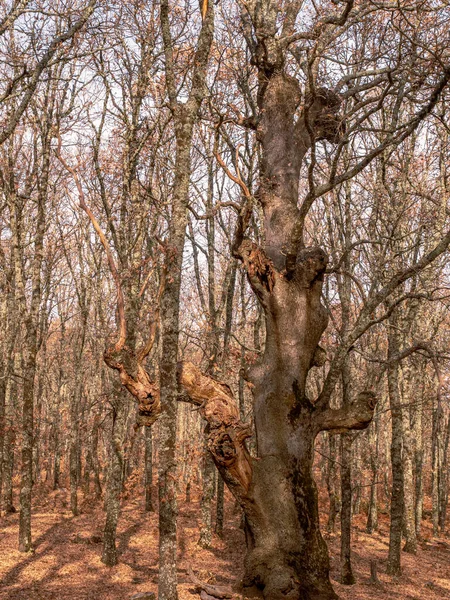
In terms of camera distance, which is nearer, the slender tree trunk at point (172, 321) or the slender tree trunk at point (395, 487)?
the slender tree trunk at point (172, 321)

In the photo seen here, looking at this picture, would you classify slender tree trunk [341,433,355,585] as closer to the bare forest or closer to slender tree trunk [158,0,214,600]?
the bare forest

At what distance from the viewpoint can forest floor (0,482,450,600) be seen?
9445 mm

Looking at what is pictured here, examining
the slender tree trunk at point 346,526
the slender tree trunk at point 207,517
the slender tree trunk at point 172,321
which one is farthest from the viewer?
the slender tree trunk at point 207,517

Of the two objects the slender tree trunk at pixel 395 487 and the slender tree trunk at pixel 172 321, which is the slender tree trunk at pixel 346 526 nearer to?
the slender tree trunk at pixel 395 487

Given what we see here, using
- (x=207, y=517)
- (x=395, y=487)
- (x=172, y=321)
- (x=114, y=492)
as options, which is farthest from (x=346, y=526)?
(x=172, y=321)

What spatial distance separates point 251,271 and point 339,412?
2363mm

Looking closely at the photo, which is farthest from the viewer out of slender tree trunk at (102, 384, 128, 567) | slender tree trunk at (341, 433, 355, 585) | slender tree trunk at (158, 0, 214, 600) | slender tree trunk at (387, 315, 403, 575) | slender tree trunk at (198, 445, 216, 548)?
slender tree trunk at (198, 445, 216, 548)

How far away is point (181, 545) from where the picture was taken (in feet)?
46.8

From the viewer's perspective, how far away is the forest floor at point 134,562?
31.0 feet

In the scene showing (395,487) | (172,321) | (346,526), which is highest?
(172,321)

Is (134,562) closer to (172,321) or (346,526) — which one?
(346,526)

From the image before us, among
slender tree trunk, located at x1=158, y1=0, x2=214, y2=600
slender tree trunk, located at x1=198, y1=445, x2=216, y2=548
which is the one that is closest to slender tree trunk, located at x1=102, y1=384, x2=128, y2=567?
slender tree trunk, located at x1=198, y1=445, x2=216, y2=548

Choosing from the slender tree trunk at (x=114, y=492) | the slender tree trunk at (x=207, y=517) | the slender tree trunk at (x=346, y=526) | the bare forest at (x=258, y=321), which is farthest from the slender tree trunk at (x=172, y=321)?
the slender tree trunk at (x=207, y=517)

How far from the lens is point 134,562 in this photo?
11930 millimetres
